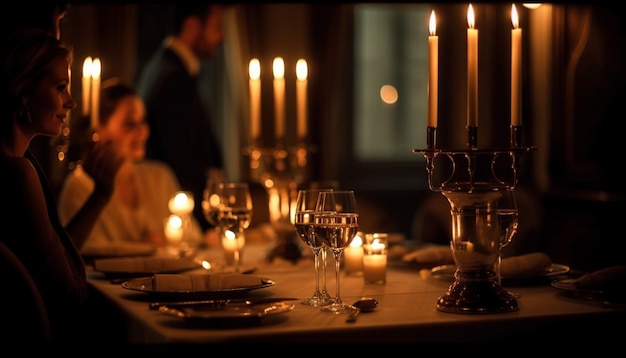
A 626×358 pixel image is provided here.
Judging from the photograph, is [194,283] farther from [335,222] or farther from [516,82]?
[516,82]

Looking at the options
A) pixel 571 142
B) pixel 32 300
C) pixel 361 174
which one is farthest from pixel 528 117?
pixel 32 300

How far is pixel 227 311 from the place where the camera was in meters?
1.71

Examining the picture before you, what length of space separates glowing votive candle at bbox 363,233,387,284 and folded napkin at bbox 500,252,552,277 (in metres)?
0.29

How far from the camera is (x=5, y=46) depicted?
6.44 feet

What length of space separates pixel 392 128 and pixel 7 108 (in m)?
5.76

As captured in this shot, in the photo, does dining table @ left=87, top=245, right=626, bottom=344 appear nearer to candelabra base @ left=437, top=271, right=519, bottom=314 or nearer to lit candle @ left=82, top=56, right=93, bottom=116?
candelabra base @ left=437, top=271, right=519, bottom=314

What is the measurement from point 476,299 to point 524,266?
1.44 ft

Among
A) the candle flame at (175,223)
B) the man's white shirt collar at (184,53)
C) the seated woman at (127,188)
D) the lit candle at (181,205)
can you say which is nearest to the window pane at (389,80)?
the man's white shirt collar at (184,53)

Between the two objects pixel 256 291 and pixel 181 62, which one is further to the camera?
pixel 181 62

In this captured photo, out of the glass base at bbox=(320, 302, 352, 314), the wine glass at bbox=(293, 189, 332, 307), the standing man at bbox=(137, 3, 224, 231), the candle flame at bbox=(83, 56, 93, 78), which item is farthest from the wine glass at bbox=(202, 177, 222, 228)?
the standing man at bbox=(137, 3, 224, 231)

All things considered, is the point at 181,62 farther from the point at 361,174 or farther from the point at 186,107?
the point at 361,174

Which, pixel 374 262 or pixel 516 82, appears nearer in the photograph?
pixel 516 82

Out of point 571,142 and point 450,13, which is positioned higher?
point 450,13

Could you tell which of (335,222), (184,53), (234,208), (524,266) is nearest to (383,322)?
(335,222)
